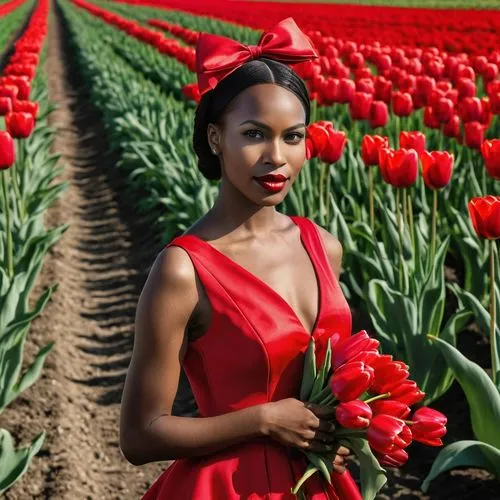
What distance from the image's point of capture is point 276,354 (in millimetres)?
1635

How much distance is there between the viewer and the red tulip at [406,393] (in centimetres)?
156

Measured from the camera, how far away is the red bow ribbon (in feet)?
5.37

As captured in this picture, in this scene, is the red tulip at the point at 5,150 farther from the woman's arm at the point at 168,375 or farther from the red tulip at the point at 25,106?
the woman's arm at the point at 168,375

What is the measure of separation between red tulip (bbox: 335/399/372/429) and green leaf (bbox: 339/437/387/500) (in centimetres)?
8

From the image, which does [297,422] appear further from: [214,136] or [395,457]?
[214,136]

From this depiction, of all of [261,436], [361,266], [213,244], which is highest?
[213,244]

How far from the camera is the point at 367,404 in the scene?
5.13 ft

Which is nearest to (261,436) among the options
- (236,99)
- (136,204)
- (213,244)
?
(213,244)

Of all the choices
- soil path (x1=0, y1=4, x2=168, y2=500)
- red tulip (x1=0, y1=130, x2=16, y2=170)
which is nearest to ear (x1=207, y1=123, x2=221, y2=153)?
soil path (x1=0, y1=4, x2=168, y2=500)

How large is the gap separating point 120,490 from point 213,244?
1.97 meters

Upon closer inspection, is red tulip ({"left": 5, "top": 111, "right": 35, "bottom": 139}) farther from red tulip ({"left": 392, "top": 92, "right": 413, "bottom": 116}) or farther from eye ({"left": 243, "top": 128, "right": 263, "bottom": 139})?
eye ({"left": 243, "top": 128, "right": 263, "bottom": 139})

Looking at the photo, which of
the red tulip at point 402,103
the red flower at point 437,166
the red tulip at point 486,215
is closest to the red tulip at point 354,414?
the red tulip at point 486,215

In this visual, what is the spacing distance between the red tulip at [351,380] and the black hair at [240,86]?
18.2 inches

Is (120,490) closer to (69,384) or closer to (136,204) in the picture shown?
(69,384)
